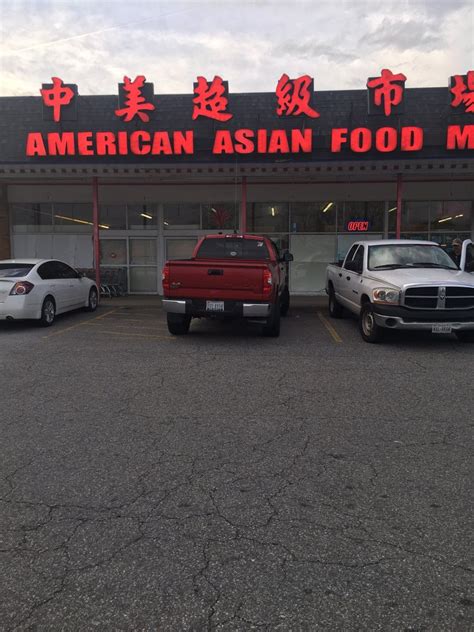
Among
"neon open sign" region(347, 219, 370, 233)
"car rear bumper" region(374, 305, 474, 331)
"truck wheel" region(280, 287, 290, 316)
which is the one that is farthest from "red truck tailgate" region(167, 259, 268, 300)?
"neon open sign" region(347, 219, 370, 233)

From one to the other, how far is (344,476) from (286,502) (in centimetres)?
62

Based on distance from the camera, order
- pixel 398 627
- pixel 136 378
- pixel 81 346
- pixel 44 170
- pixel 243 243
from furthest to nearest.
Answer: pixel 44 170, pixel 243 243, pixel 81 346, pixel 136 378, pixel 398 627

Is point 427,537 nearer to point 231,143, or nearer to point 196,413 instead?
point 196,413

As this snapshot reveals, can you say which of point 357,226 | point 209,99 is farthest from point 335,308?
point 209,99

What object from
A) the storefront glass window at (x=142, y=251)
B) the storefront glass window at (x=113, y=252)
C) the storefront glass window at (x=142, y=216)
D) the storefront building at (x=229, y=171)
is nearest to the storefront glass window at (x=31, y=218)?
the storefront building at (x=229, y=171)

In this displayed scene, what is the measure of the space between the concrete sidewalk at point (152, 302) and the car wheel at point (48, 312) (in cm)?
381

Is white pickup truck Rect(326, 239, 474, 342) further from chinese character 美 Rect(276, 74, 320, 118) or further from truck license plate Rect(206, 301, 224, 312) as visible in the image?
chinese character 美 Rect(276, 74, 320, 118)

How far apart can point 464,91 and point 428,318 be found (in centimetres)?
1000

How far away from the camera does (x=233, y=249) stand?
1029 centimetres

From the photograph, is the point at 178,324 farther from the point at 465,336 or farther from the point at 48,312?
the point at 465,336

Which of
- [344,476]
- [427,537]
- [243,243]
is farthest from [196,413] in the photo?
[243,243]

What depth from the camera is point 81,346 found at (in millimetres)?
8711

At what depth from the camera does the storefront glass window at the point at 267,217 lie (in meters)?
17.3

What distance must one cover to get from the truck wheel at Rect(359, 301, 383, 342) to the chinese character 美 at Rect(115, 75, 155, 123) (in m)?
9.92
